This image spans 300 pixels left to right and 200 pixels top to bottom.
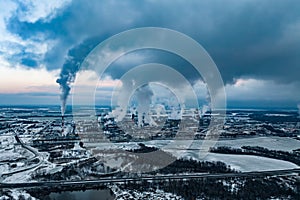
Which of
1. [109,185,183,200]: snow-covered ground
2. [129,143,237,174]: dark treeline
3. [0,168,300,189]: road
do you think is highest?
[129,143,237,174]: dark treeline

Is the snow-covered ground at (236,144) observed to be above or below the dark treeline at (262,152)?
above

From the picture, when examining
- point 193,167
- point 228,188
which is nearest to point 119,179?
point 193,167

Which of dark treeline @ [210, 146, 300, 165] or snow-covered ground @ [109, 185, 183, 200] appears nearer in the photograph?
snow-covered ground @ [109, 185, 183, 200]

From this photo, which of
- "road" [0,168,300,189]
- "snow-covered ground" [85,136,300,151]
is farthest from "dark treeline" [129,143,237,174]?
"snow-covered ground" [85,136,300,151]

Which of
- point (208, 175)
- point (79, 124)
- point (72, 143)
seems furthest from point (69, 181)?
point (79, 124)

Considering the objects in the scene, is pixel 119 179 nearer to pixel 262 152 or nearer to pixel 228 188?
pixel 228 188

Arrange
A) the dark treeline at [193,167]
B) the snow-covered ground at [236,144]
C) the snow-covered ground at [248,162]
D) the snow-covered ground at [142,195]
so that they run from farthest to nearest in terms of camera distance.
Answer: the snow-covered ground at [236,144] < the snow-covered ground at [248,162] < the dark treeline at [193,167] < the snow-covered ground at [142,195]

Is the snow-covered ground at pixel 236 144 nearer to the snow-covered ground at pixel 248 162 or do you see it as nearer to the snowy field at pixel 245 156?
the snowy field at pixel 245 156

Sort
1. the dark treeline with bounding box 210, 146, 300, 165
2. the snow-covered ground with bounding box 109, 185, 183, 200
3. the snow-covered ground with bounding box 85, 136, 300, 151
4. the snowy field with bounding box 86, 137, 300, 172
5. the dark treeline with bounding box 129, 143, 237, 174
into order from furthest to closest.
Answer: the snow-covered ground with bounding box 85, 136, 300, 151 → the dark treeline with bounding box 210, 146, 300, 165 → the snowy field with bounding box 86, 137, 300, 172 → the dark treeline with bounding box 129, 143, 237, 174 → the snow-covered ground with bounding box 109, 185, 183, 200

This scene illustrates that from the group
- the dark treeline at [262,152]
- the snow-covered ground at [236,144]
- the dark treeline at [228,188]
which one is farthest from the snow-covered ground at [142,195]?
the dark treeline at [262,152]

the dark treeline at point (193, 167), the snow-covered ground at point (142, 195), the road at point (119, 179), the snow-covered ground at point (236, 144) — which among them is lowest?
the snow-covered ground at point (142, 195)

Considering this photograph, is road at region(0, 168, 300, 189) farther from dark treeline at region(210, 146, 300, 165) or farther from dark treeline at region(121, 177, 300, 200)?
dark treeline at region(210, 146, 300, 165)
